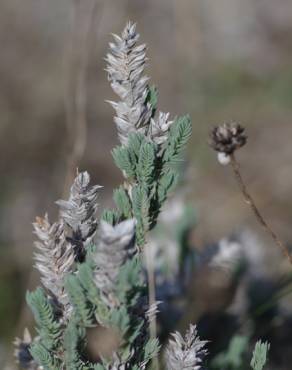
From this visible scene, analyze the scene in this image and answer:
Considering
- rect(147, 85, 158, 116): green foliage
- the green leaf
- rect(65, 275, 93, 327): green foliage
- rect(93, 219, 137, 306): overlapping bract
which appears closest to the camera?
rect(93, 219, 137, 306): overlapping bract

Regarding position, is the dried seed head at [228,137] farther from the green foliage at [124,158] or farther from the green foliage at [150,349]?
the green foliage at [150,349]

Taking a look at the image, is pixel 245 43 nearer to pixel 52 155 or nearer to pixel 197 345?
pixel 52 155

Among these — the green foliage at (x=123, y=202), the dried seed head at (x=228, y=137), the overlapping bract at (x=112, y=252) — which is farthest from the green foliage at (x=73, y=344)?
the dried seed head at (x=228, y=137)

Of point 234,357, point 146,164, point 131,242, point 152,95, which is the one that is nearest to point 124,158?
point 146,164

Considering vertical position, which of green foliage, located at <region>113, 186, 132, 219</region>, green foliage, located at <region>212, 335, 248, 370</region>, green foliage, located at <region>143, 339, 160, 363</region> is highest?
green foliage, located at <region>113, 186, 132, 219</region>

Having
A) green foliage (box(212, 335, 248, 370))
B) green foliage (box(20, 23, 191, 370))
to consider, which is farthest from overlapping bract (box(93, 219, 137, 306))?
green foliage (box(212, 335, 248, 370))

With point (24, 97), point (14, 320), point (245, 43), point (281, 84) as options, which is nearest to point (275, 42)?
point (245, 43)

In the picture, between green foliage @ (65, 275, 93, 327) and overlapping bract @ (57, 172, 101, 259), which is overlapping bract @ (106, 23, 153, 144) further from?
green foliage @ (65, 275, 93, 327)
